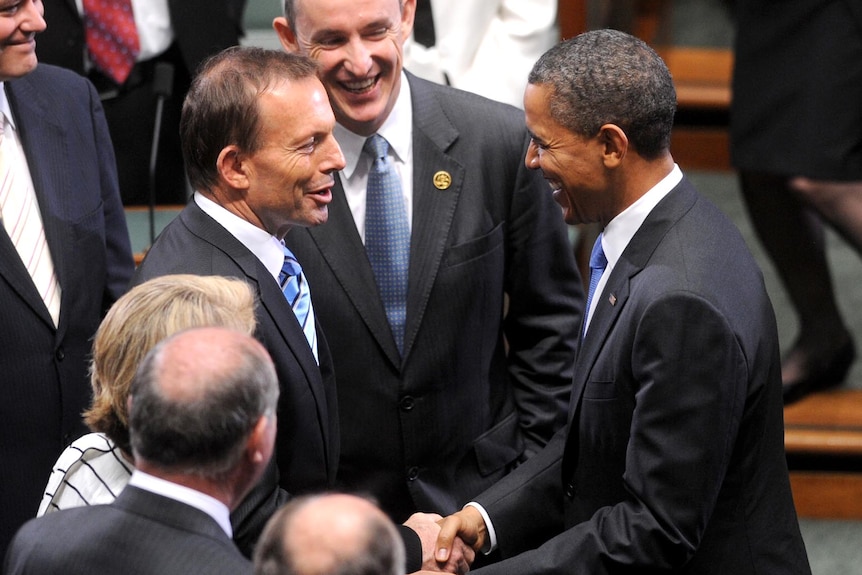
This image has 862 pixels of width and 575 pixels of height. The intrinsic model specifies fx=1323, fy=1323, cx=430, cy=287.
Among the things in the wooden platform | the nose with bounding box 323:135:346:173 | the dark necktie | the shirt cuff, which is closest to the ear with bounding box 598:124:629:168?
the nose with bounding box 323:135:346:173

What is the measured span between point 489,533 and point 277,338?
1.75ft

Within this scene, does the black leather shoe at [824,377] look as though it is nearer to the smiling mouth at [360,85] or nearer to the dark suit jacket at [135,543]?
the smiling mouth at [360,85]

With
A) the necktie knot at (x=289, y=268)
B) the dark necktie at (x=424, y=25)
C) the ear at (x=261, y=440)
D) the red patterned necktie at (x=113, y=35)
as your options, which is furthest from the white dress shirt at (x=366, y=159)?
the red patterned necktie at (x=113, y=35)

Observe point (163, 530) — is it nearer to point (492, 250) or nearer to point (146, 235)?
point (492, 250)

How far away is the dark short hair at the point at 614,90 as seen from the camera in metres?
1.88

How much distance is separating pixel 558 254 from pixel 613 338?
20.7 inches

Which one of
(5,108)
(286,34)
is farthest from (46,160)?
(286,34)

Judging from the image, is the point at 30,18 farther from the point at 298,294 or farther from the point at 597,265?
the point at 597,265

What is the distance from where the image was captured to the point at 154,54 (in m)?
3.24

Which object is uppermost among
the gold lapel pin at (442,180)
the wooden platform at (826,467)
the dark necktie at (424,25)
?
the gold lapel pin at (442,180)

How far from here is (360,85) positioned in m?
2.21

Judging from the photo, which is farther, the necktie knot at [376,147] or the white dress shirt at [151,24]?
the white dress shirt at [151,24]

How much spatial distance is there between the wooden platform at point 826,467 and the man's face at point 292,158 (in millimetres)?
1867

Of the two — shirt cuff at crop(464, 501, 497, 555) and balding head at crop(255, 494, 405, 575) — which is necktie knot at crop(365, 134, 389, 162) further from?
balding head at crop(255, 494, 405, 575)
